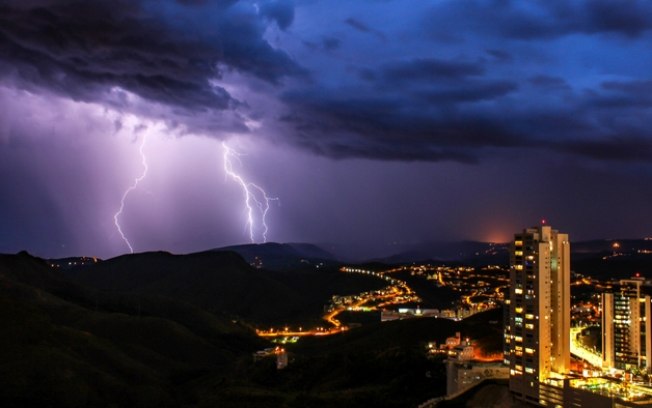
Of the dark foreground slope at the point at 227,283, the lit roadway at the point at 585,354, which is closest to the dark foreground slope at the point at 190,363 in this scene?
the lit roadway at the point at 585,354

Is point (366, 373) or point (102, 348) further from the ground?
point (102, 348)

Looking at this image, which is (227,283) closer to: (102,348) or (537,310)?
(102,348)

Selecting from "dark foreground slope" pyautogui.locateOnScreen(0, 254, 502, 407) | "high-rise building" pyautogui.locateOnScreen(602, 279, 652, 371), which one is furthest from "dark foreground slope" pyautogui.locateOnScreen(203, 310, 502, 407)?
"high-rise building" pyautogui.locateOnScreen(602, 279, 652, 371)

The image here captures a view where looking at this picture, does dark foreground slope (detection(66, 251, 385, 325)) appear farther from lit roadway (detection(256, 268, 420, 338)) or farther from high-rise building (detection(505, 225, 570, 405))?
high-rise building (detection(505, 225, 570, 405))

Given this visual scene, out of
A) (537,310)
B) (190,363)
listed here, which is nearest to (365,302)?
(190,363)

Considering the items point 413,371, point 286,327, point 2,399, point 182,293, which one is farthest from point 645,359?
point 182,293

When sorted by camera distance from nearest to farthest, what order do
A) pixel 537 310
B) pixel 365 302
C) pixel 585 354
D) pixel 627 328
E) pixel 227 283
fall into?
pixel 537 310, pixel 627 328, pixel 585 354, pixel 365 302, pixel 227 283

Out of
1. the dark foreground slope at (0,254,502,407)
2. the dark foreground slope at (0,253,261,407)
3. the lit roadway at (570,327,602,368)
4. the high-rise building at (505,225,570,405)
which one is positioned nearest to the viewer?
the high-rise building at (505,225,570,405)
